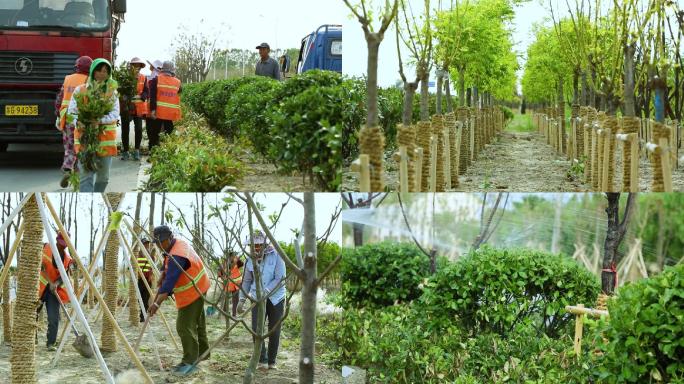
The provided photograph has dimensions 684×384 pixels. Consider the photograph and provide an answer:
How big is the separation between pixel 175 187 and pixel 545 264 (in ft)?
8.02

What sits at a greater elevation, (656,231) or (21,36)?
(21,36)

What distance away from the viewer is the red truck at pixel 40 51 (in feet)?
22.1

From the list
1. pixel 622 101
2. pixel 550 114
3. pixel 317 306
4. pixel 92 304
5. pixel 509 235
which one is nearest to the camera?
pixel 317 306

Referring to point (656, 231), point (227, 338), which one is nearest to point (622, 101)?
point (656, 231)

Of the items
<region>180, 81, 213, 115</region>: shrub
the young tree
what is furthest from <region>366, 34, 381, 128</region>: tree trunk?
<region>180, 81, 213, 115</region>: shrub

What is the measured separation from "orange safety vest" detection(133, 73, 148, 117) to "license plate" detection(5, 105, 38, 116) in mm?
1368

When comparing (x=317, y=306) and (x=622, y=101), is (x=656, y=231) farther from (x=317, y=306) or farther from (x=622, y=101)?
(x=317, y=306)

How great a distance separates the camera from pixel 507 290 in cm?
564

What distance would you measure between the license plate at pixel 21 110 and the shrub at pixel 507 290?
126 inches

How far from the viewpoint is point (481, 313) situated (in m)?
5.66

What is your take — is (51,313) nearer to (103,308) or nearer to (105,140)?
(103,308)

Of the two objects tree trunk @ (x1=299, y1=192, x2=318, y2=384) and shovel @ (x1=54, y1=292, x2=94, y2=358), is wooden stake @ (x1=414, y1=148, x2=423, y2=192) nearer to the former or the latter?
tree trunk @ (x1=299, y1=192, x2=318, y2=384)

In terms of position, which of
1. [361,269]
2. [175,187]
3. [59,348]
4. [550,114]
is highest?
[550,114]

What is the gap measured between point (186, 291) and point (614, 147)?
324 cm
